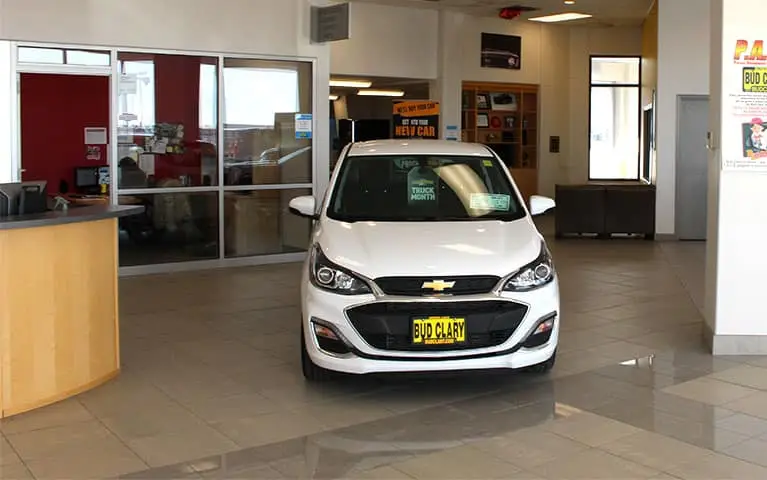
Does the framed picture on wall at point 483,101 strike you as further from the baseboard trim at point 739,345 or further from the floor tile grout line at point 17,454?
the floor tile grout line at point 17,454

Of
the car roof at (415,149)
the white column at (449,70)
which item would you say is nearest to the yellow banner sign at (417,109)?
the white column at (449,70)

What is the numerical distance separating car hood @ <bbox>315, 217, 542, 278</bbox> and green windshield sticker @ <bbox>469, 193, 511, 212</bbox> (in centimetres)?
30

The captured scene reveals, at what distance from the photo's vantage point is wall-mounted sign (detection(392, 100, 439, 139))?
39.1 ft

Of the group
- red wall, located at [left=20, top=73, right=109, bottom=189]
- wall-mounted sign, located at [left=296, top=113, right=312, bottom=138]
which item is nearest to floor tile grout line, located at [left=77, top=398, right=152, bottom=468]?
wall-mounted sign, located at [left=296, top=113, right=312, bottom=138]

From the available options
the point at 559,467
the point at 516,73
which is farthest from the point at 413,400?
the point at 516,73

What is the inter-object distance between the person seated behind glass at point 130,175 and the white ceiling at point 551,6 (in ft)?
19.0

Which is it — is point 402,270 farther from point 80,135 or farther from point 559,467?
point 80,135

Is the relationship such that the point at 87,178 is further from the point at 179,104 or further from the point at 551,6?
the point at 551,6

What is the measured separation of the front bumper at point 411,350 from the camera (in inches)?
189

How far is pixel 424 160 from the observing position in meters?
6.04

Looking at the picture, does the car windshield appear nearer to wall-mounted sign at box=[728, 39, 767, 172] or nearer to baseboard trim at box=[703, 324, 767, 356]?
wall-mounted sign at box=[728, 39, 767, 172]

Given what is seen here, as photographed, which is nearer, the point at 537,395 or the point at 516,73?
the point at 537,395

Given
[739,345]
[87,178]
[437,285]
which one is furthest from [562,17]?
[437,285]

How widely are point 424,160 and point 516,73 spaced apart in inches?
451
